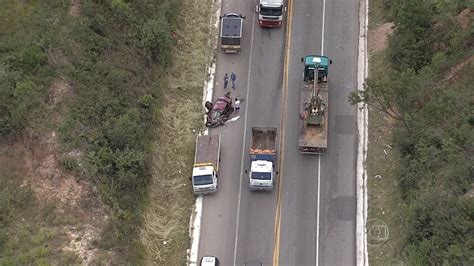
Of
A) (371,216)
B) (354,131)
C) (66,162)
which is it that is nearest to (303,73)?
(354,131)

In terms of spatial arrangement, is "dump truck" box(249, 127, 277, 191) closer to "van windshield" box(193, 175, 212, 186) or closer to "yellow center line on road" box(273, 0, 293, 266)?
"yellow center line on road" box(273, 0, 293, 266)

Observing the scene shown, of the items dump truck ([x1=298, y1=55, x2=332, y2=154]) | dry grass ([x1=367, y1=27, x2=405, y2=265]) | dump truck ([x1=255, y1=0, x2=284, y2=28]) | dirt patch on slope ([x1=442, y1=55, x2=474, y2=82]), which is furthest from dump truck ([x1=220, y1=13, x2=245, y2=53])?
dirt patch on slope ([x1=442, y1=55, x2=474, y2=82])

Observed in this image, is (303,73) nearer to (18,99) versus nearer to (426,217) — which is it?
(426,217)

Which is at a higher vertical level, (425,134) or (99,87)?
(99,87)

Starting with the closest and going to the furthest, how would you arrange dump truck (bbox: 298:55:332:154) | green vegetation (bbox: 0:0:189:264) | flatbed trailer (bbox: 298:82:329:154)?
green vegetation (bbox: 0:0:189:264), flatbed trailer (bbox: 298:82:329:154), dump truck (bbox: 298:55:332:154)

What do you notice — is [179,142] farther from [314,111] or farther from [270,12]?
[270,12]

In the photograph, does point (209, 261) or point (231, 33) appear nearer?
point (209, 261)

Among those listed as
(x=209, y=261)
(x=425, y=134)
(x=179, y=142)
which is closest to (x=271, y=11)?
(x=179, y=142)
